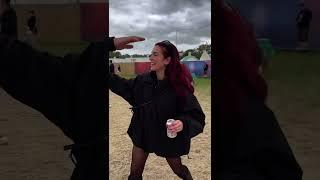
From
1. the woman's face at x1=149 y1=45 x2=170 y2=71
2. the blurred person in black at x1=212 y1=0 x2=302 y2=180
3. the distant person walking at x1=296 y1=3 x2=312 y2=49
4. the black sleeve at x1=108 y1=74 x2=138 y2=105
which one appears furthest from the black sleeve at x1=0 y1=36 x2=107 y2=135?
the distant person walking at x1=296 y1=3 x2=312 y2=49

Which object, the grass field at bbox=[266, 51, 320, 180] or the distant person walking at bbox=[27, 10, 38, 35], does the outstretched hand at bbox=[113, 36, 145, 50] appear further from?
the grass field at bbox=[266, 51, 320, 180]

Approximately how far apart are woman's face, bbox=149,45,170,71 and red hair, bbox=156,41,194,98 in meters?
0.02

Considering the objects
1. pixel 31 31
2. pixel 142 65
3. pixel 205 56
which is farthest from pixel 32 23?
pixel 205 56

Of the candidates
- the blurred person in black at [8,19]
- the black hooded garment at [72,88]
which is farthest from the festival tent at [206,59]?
the blurred person in black at [8,19]

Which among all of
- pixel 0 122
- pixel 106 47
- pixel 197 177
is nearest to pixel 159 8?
pixel 106 47

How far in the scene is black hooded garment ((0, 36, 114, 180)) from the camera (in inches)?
106

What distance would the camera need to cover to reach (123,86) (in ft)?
8.71

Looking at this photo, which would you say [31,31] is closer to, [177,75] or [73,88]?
[73,88]

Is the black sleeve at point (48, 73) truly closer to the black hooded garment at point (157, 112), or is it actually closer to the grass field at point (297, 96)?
the grass field at point (297, 96)

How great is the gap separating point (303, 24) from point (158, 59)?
0.84m

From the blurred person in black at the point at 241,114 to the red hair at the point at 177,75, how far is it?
0.15 meters

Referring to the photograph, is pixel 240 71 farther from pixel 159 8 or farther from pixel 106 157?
pixel 106 157

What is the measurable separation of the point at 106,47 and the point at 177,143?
25.2 inches

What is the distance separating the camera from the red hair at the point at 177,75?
2631 millimetres
